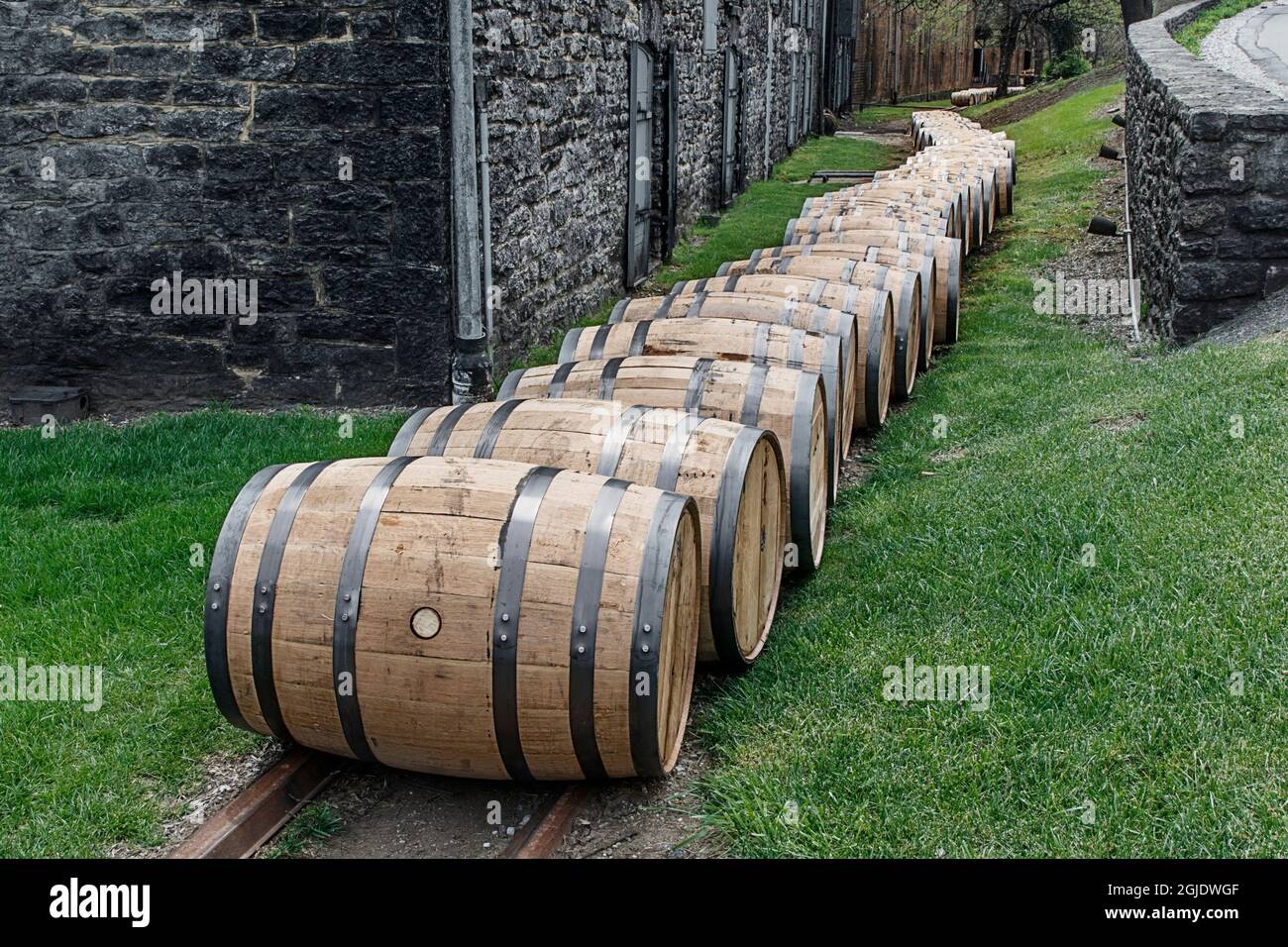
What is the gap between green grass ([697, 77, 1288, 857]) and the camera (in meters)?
3.45

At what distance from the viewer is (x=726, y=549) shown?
4.31 metres

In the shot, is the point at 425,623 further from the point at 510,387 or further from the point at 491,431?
the point at 510,387

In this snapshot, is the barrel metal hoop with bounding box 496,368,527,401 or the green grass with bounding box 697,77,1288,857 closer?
the green grass with bounding box 697,77,1288,857

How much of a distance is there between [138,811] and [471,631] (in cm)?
119

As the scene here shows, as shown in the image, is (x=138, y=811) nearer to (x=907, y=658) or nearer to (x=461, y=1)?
(x=907, y=658)

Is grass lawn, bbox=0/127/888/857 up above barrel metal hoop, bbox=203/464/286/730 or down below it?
below

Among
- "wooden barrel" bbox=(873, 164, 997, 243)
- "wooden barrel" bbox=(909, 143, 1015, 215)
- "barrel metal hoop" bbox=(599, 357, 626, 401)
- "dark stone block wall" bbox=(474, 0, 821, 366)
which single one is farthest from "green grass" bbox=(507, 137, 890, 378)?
"barrel metal hoop" bbox=(599, 357, 626, 401)

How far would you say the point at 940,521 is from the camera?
18.3 ft

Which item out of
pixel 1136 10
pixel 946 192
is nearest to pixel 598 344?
pixel 946 192

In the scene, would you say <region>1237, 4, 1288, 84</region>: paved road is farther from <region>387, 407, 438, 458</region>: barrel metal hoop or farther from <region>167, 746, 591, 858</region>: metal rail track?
<region>167, 746, 591, 858</region>: metal rail track

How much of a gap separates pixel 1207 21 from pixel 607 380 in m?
20.8

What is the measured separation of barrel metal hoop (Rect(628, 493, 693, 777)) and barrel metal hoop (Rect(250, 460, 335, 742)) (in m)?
1.05

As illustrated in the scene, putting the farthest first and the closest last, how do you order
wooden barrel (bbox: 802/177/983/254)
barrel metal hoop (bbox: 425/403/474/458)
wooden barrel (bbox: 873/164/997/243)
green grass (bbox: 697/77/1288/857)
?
wooden barrel (bbox: 873/164/997/243)
wooden barrel (bbox: 802/177/983/254)
barrel metal hoop (bbox: 425/403/474/458)
green grass (bbox: 697/77/1288/857)

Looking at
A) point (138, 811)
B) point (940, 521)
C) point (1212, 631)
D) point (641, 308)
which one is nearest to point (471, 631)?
point (138, 811)
